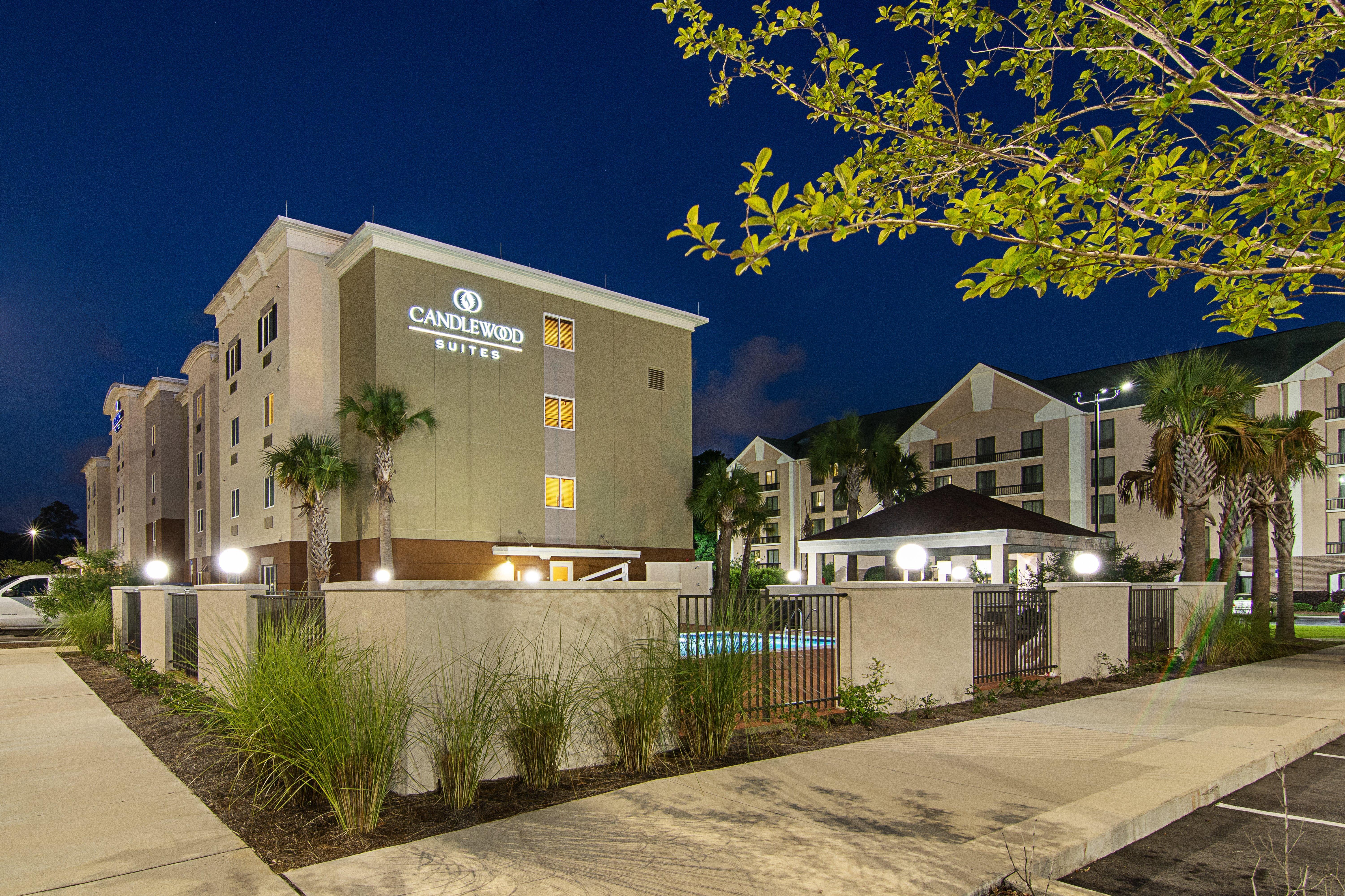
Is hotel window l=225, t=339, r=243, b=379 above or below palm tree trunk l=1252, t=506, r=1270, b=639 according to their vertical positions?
above

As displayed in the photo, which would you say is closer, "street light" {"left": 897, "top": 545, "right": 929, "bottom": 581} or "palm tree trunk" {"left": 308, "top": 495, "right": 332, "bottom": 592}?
"street light" {"left": 897, "top": 545, "right": 929, "bottom": 581}

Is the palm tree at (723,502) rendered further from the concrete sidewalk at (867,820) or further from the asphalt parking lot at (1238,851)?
the asphalt parking lot at (1238,851)

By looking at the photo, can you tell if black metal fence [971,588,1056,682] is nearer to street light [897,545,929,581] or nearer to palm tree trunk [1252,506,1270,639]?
street light [897,545,929,581]

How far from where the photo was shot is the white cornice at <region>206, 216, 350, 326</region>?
29547 mm

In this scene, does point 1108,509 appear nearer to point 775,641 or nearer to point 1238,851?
point 775,641

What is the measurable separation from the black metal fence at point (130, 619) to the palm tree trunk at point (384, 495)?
31.8ft

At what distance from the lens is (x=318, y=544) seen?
2756cm

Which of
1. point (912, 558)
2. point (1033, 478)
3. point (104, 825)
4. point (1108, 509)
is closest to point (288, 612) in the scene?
point (104, 825)

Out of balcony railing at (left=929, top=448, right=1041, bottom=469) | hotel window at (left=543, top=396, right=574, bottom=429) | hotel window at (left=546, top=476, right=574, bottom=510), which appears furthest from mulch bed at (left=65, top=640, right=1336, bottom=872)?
balcony railing at (left=929, top=448, right=1041, bottom=469)

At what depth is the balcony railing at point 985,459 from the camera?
2026 inches

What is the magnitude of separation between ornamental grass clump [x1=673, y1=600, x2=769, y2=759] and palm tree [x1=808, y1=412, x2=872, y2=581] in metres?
30.5

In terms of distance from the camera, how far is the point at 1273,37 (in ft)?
18.2

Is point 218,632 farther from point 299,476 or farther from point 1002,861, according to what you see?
point 299,476

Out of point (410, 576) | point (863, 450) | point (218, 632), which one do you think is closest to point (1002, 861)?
point (218, 632)
